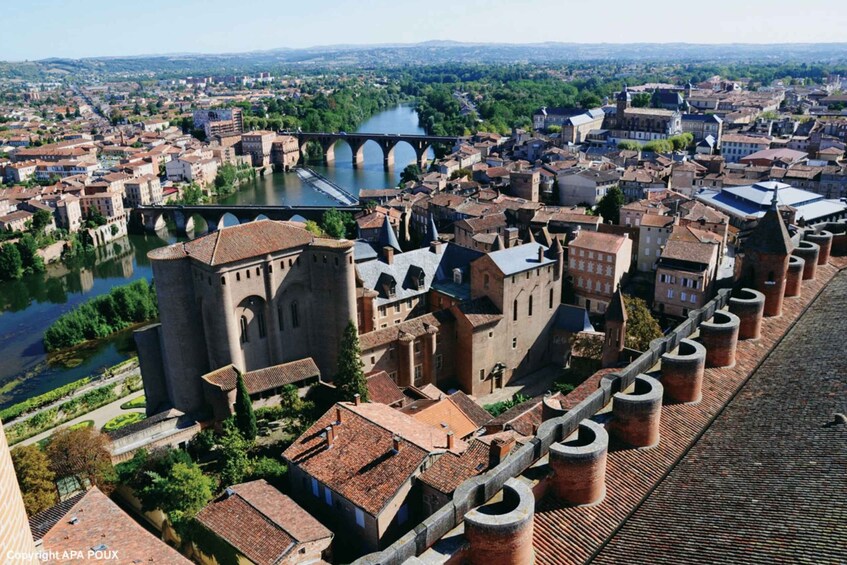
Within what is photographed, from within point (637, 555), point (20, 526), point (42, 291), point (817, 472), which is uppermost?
point (20, 526)

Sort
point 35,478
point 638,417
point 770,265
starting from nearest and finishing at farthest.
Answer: point 638,417 → point 770,265 → point 35,478

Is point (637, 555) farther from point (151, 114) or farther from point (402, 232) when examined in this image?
point (151, 114)

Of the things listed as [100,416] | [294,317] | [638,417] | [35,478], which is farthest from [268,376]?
[638,417]

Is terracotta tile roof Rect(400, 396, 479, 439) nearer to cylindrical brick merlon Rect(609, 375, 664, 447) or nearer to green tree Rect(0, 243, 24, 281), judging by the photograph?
cylindrical brick merlon Rect(609, 375, 664, 447)

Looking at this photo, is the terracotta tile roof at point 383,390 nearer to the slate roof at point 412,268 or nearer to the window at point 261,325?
the slate roof at point 412,268

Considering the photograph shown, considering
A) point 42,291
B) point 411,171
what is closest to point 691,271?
point 42,291

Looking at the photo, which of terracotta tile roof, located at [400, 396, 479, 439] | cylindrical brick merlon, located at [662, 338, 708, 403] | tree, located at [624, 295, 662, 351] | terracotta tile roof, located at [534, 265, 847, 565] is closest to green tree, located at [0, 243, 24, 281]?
terracotta tile roof, located at [400, 396, 479, 439]

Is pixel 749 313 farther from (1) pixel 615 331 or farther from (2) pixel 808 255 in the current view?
(1) pixel 615 331
